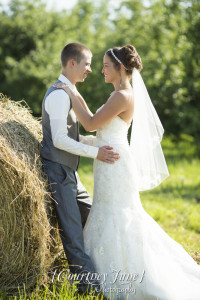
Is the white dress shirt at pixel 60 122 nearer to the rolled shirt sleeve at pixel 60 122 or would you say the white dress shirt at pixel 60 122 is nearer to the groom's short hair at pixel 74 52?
the rolled shirt sleeve at pixel 60 122

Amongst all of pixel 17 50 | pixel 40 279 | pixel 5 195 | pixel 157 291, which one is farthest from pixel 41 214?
pixel 17 50

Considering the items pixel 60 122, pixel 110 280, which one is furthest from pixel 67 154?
pixel 110 280

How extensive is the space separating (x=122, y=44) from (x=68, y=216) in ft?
44.3

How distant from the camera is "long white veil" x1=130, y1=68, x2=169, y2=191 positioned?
4375 mm

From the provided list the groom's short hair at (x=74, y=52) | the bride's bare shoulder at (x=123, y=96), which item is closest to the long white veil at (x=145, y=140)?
the bride's bare shoulder at (x=123, y=96)

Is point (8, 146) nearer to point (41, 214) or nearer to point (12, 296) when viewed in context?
point (41, 214)

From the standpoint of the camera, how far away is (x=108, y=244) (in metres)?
4.01

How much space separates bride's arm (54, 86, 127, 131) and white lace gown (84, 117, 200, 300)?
142 millimetres

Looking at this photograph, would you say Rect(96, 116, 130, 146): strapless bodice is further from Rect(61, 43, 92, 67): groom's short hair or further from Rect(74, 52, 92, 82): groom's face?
Rect(61, 43, 92, 67): groom's short hair

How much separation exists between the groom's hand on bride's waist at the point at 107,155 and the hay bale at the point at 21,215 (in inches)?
23.2

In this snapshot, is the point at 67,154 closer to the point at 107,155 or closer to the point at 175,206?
the point at 107,155

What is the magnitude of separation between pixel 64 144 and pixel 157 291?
1.60 meters

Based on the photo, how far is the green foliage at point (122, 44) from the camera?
561 inches

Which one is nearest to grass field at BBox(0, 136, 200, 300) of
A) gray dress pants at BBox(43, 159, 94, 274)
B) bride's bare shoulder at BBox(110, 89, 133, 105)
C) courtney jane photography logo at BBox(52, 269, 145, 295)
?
courtney jane photography logo at BBox(52, 269, 145, 295)
